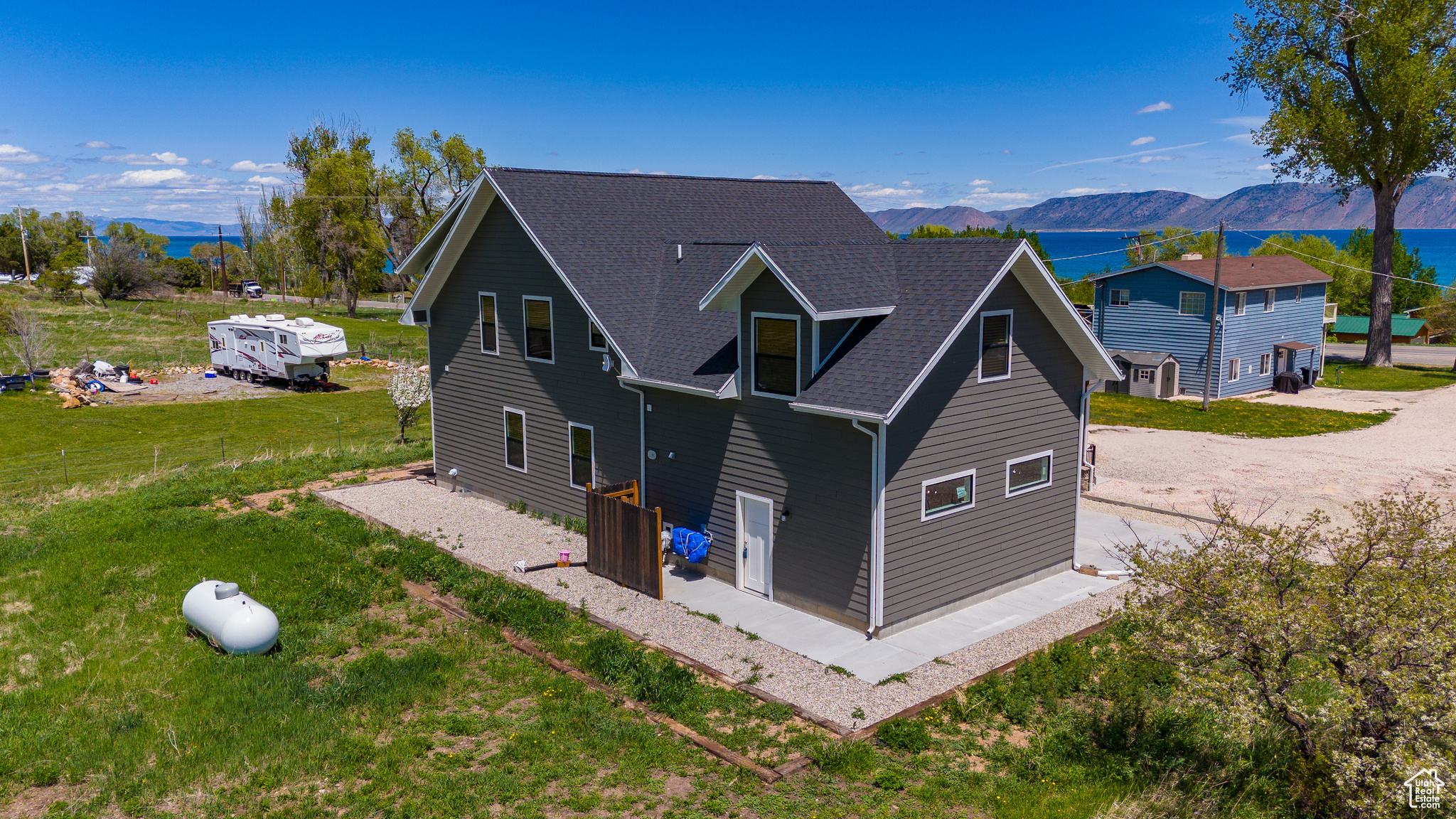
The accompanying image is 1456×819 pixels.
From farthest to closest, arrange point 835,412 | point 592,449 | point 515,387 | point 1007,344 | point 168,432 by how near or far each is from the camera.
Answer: point 168,432 < point 515,387 < point 592,449 < point 1007,344 < point 835,412

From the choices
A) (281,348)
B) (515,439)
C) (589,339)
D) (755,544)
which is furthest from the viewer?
(281,348)

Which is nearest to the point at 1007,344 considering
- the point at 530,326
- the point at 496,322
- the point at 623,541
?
the point at 623,541

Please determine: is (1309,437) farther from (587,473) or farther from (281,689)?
(281,689)

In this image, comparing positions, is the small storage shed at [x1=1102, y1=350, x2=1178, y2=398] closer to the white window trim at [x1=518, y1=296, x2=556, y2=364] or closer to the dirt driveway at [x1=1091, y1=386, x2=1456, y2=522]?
the dirt driveway at [x1=1091, y1=386, x2=1456, y2=522]

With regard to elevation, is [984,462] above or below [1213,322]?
below

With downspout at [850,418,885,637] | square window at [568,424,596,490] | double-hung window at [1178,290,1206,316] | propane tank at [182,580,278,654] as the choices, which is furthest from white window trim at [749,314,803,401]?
double-hung window at [1178,290,1206,316]

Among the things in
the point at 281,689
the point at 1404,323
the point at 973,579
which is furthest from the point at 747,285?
the point at 1404,323

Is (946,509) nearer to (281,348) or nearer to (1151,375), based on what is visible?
(1151,375)
